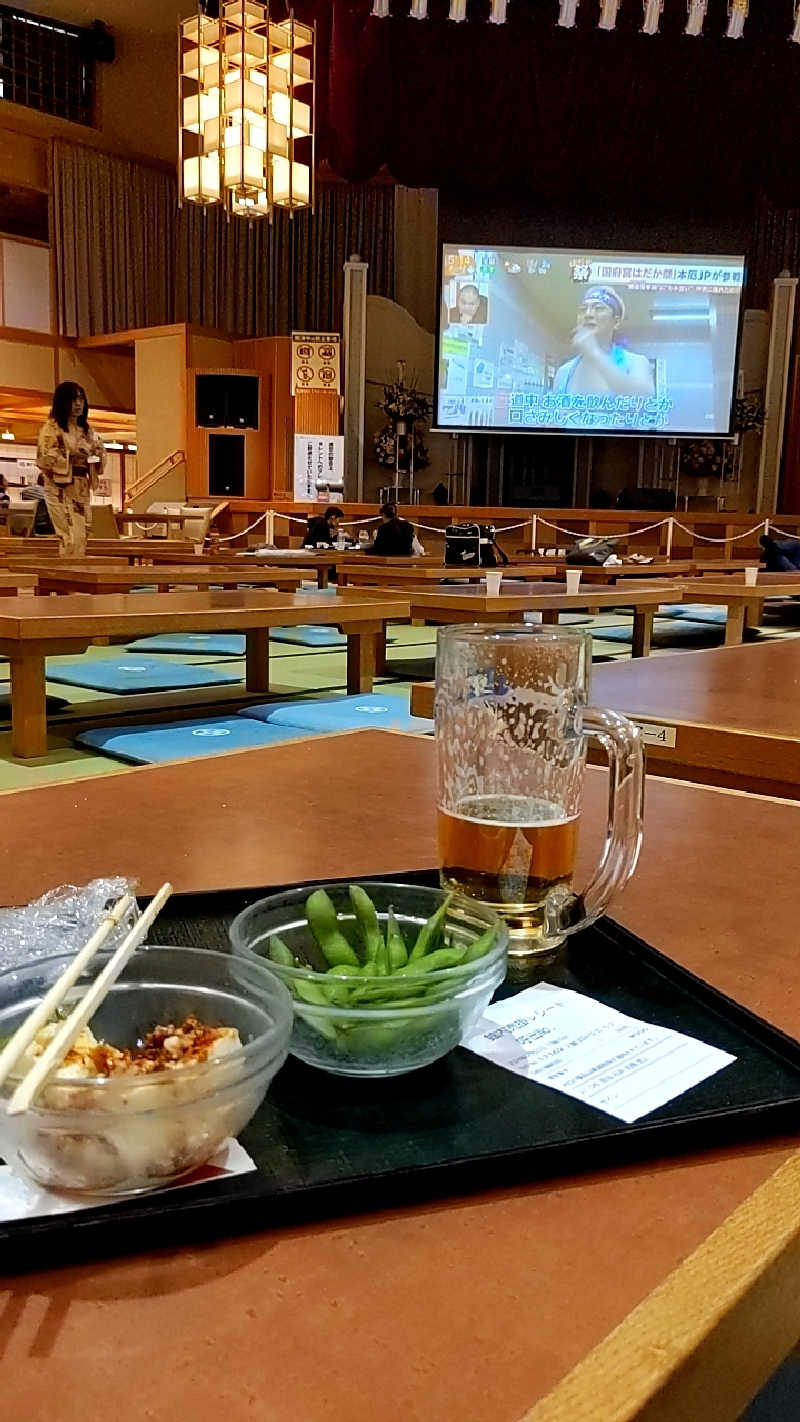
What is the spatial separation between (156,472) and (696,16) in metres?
7.19

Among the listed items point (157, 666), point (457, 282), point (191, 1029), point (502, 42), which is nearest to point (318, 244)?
point (457, 282)

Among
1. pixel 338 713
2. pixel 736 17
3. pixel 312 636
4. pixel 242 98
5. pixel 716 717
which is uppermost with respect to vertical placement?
pixel 736 17

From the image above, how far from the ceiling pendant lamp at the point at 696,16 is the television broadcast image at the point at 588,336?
3.97 meters

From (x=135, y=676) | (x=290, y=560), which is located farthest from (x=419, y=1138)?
(x=290, y=560)

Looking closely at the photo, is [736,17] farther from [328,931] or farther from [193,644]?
[328,931]

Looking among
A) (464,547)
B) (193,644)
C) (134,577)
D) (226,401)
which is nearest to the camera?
(134,577)

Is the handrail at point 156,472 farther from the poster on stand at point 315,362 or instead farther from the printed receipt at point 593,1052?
the printed receipt at point 593,1052

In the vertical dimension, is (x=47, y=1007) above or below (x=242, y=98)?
below

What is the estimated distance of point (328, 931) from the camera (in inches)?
20.5

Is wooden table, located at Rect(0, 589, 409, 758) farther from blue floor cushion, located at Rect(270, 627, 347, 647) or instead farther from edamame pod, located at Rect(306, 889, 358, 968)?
edamame pod, located at Rect(306, 889, 358, 968)

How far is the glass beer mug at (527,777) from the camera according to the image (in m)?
0.60

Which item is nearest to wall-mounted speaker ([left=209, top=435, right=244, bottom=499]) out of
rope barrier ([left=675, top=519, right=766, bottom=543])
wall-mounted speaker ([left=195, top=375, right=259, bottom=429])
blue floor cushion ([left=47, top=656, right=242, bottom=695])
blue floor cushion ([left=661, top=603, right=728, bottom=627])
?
wall-mounted speaker ([left=195, top=375, right=259, bottom=429])

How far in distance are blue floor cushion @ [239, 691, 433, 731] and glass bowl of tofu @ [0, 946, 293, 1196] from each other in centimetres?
231

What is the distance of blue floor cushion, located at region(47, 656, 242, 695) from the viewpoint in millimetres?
3996
